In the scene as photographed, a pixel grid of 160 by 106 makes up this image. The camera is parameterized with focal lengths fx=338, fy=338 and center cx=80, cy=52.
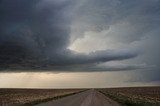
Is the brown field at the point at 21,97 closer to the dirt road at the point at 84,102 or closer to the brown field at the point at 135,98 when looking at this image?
the dirt road at the point at 84,102

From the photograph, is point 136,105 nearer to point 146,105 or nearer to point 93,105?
point 146,105

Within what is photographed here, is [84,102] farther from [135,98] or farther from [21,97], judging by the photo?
[21,97]

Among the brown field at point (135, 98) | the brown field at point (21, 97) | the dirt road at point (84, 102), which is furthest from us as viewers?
the brown field at point (21, 97)

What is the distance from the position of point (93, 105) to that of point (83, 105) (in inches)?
35.3

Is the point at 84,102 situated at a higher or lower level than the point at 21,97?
lower

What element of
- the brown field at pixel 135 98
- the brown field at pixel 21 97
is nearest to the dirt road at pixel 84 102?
the brown field at pixel 135 98

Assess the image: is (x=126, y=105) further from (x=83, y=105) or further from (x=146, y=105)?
(x=83, y=105)

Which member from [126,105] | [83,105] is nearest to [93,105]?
[83,105]

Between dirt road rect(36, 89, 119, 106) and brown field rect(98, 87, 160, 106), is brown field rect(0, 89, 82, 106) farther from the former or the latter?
brown field rect(98, 87, 160, 106)

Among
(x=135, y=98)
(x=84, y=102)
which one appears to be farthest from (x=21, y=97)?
(x=84, y=102)

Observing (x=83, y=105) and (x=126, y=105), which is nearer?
(x=83, y=105)

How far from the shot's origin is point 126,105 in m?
33.6

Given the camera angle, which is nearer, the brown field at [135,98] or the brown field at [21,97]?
the brown field at [135,98]

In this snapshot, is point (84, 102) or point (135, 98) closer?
point (84, 102)
